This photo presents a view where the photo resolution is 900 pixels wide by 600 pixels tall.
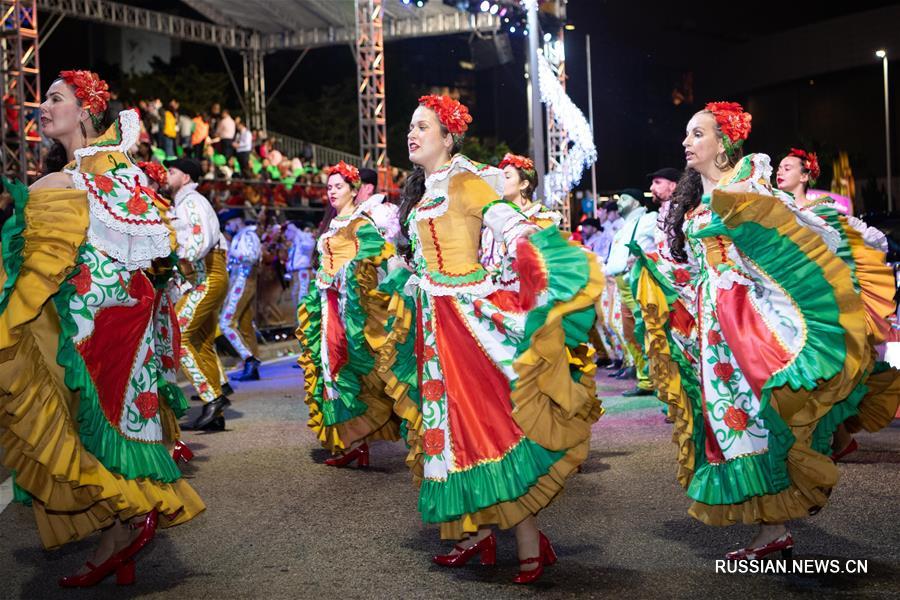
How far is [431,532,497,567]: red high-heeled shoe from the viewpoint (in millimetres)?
5262

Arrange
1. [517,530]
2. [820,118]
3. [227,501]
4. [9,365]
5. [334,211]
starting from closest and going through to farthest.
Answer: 1. [9,365]
2. [517,530]
3. [227,501]
4. [334,211]
5. [820,118]

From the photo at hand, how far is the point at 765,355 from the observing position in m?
4.98

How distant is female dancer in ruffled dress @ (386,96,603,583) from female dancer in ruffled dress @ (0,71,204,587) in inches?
44.9

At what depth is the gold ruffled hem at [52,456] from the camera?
4617 millimetres

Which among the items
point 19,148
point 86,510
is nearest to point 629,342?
point 86,510

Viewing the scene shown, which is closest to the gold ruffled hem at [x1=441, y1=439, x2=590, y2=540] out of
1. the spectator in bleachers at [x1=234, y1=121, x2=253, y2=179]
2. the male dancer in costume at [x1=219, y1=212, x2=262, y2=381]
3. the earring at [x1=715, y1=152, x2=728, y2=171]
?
the earring at [x1=715, y1=152, x2=728, y2=171]

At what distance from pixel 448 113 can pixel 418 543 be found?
2.13 m

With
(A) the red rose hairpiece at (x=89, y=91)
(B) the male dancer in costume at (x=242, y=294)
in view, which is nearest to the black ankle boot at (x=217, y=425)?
(B) the male dancer in costume at (x=242, y=294)

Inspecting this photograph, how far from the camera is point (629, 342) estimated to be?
A: 487 inches

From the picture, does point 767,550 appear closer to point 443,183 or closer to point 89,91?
point 443,183

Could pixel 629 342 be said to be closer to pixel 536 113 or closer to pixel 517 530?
pixel 536 113

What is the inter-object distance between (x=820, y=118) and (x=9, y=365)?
41.7 metres

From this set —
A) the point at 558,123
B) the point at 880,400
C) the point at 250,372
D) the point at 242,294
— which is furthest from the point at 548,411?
the point at 558,123

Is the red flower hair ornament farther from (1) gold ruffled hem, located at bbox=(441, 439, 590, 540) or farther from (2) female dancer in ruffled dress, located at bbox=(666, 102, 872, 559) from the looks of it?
(1) gold ruffled hem, located at bbox=(441, 439, 590, 540)
